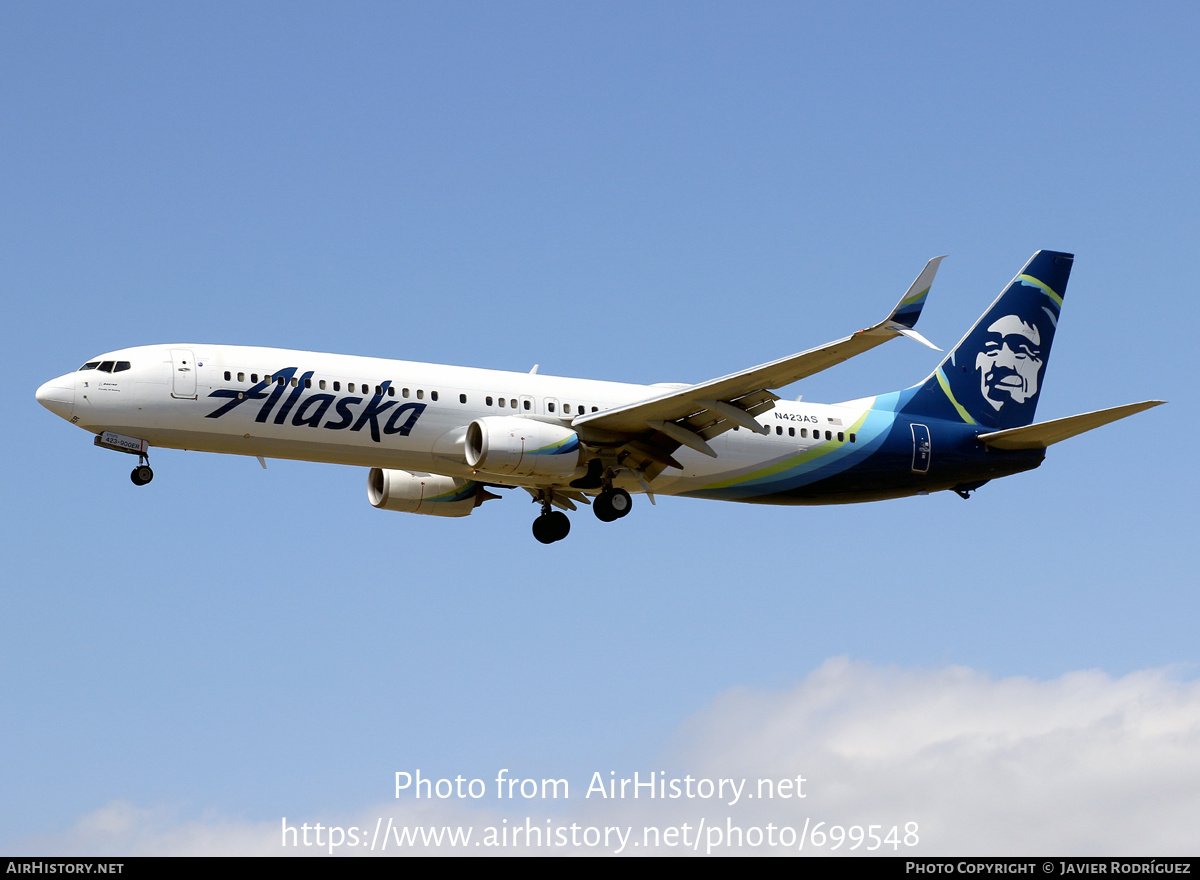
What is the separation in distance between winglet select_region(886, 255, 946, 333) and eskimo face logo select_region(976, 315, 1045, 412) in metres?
12.7

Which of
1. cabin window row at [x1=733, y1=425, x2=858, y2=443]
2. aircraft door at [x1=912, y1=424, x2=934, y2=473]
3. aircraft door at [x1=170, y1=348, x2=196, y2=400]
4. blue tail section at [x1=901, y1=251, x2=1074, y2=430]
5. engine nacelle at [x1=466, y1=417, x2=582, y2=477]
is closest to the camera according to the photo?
aircraft door at [x1=170, y1=348, x2=196, y2=400]

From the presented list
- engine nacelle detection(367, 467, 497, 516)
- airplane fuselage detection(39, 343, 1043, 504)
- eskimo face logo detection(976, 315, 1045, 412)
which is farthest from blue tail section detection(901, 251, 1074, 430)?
engine nacelle detection(367, 467, 497, 516)

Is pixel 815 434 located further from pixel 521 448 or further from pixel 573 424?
pixel 521 448

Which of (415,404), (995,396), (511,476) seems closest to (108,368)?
(415,404)

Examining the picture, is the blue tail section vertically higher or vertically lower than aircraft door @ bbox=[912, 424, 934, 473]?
higher

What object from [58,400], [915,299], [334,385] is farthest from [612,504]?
[58,400]

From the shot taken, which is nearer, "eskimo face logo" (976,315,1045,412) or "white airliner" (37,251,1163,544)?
"white airliner" (37,251,1163,544)

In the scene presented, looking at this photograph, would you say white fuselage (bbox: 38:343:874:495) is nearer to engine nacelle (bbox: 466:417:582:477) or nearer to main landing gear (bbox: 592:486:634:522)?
engine nacelle (bbox: 466:417:582:477)

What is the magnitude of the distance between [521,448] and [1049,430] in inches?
579

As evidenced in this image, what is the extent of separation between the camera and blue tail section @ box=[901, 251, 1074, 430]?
4303 centimetres

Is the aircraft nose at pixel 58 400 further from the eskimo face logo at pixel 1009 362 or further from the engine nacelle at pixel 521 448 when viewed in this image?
the eskimo face logo at pixel 1009 362

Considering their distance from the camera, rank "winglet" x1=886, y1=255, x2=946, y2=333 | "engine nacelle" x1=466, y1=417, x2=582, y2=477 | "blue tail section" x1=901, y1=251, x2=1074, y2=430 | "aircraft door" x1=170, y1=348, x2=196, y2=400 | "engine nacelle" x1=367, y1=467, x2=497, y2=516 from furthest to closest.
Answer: "blue tail section" x1=901, y1=251, x2=1074, y2=430, "engine nacelle" x1=367, y1=467, x2=497, y2=516, "engine nacelle" x1=466, y1=417, x2=582, y2=477, "aircraft door" x1=170, y1=348, x2=196, y2=400, "winglet" x1=886, y1=255, x2=946, y2=333

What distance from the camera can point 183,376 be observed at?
3497 cm

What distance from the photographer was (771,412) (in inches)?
1588
